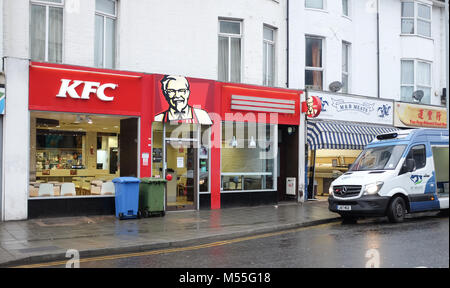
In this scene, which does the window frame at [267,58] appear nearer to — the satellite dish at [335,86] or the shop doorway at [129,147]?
the satellite dish at [335,86]

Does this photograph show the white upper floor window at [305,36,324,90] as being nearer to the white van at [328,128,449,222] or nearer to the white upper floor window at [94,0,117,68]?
the white van at [328,128,449,222]

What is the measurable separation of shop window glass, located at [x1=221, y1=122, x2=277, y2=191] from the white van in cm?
452

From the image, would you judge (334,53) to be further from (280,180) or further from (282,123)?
(280,180)

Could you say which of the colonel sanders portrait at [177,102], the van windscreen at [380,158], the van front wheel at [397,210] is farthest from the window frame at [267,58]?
the van front wheel at [397,210]

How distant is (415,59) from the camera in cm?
2338

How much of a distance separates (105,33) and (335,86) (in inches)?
375

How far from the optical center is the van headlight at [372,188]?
12305mm

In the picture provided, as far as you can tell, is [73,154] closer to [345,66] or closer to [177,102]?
[177,102]

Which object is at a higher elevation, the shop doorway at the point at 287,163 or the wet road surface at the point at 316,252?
the shop doorway at the point at 287,163

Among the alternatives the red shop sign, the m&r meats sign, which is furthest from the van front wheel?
the red shop sign

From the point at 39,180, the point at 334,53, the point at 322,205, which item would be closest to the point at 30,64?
the point at 39,180

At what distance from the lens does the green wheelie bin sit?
14.2 meters

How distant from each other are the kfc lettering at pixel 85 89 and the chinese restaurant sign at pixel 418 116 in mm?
13966
